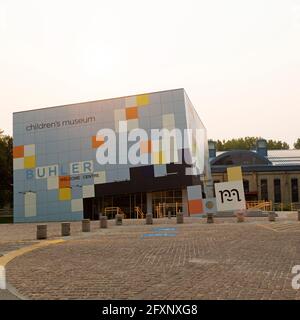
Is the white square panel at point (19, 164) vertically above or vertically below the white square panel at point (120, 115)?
below

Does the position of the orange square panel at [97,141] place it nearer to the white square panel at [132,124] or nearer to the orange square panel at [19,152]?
the white square panel at [132,124]

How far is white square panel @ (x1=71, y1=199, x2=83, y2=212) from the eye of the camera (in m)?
49.2

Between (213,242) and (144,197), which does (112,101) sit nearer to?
(144,197)

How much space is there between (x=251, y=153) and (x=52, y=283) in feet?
220

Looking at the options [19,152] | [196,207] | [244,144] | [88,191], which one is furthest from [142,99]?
[244,144]

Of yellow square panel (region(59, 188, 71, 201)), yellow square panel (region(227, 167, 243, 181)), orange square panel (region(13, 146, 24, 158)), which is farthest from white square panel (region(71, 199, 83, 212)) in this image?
yellow square panel (region(227, 167, 243, 181))

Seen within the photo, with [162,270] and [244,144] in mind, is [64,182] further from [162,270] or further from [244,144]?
[244,144]

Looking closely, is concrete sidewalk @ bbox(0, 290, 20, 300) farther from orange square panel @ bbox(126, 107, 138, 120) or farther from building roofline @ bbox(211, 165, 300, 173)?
building roofline @ bbox(211, 165, 300, 173)

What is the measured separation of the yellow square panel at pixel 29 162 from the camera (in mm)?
51812

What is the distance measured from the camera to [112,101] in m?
49.2

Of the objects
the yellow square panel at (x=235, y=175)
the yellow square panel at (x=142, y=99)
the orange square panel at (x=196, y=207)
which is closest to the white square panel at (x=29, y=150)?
the yellow square panel at (x=142, y=99)

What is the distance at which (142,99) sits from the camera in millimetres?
48156

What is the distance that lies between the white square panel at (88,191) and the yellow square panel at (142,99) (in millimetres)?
10557

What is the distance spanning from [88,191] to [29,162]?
863cm
